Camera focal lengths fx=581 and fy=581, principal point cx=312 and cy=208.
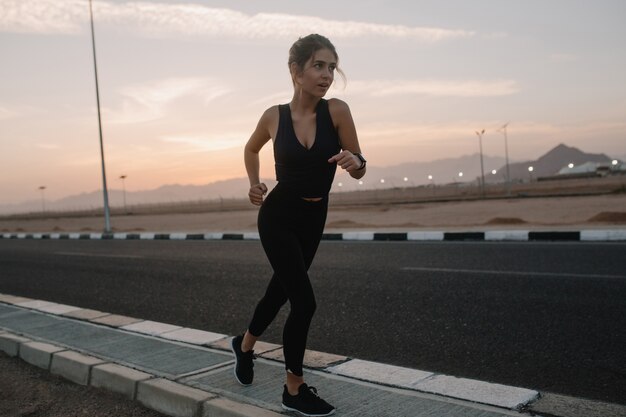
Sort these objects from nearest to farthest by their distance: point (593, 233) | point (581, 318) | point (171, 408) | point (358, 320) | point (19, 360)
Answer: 1. point (171, 408)
2. point (19, 360)
3. point (581, 318)
4. point (358, 320)
5. point (593, 233)

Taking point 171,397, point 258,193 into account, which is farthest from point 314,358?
point 258,193

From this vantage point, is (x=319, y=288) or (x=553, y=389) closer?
(x=553, y=389)

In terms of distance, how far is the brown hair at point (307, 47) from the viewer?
115 inches

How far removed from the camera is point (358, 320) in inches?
221

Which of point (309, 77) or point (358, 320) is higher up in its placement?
point (309, 77)

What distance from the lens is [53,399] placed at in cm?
374

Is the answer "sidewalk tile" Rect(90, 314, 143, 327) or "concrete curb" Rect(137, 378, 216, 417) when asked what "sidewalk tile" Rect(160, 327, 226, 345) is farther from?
"concrete curb" Rect(137, 378, 216, 417)

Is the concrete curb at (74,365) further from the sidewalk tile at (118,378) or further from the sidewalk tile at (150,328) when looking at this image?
the sidewalk tile at (150,328)

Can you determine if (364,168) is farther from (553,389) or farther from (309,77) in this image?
(553,389)

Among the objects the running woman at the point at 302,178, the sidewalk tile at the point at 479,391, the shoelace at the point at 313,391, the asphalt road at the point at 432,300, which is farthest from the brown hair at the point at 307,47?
the asphalt road at the point at 432,300

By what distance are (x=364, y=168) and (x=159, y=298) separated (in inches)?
206

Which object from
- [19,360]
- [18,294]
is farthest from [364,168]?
[18,294]

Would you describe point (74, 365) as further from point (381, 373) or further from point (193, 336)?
point (381, 373)

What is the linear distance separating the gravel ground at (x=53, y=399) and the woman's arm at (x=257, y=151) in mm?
1417
